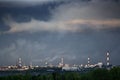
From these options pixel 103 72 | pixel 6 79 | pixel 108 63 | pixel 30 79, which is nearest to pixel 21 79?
pixel 30 79

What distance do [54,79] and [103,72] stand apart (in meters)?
6.60

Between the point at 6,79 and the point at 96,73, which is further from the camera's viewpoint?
the point at 6,79

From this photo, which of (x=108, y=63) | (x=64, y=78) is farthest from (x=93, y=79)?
(x=108, y=63)

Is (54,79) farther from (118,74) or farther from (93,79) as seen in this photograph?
(118,74)

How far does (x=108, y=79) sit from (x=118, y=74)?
1.35 m

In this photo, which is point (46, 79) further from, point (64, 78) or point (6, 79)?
point (6, 79)

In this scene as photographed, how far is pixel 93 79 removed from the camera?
38000 millimetres

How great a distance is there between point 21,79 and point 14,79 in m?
1.99

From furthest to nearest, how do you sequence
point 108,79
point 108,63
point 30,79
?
1. point 108,63
2. point 30,79
3. point 108,79

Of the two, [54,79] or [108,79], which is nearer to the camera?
[108,79]

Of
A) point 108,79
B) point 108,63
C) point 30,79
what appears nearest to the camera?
point 108,79

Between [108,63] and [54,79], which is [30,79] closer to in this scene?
[54,79]

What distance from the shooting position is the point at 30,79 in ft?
132

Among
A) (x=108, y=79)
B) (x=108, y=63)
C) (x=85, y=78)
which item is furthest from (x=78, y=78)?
(x=108, y=63)
